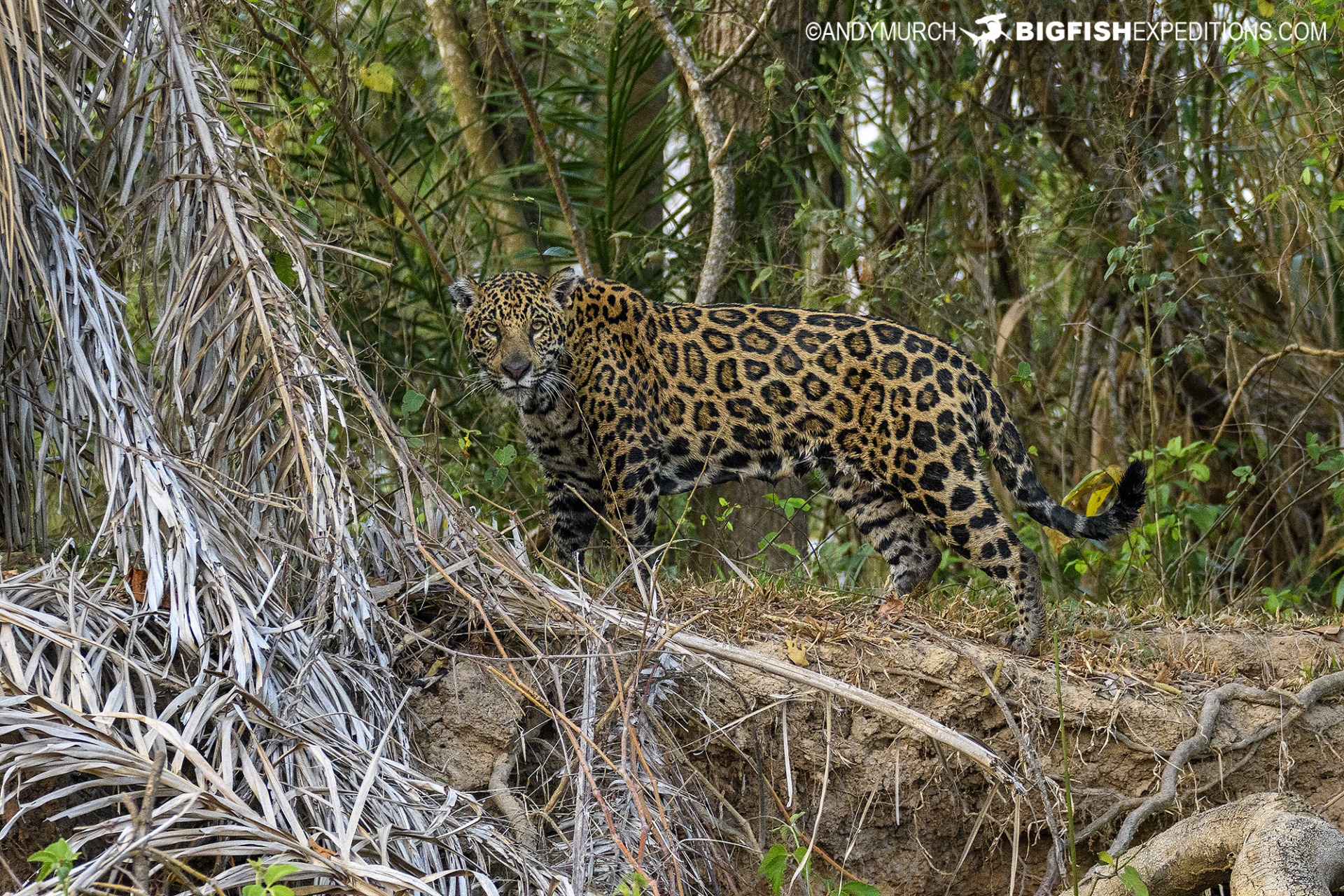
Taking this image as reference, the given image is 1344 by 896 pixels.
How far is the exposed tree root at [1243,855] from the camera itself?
325 centimetres

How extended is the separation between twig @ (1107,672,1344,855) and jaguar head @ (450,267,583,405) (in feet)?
10.2

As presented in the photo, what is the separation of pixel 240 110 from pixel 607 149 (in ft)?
11.0

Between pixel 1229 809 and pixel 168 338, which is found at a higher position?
pixel 168 338

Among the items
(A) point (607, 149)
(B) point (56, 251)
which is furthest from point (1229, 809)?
(A) point (607, 149)

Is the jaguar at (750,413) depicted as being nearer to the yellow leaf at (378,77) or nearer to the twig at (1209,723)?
the twig at (1209,723)

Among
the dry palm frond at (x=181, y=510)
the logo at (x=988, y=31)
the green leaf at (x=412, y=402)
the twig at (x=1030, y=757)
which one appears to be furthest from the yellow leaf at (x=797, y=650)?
the logo at (x=988, y=31)

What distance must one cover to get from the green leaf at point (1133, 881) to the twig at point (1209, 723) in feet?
2.84

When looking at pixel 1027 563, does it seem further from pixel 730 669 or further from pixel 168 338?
pixel 168 338

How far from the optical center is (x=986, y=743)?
467 centimetres

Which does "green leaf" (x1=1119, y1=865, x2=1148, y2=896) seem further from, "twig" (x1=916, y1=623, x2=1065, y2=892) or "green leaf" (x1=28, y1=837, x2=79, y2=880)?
"green leaf" (x1=28, y1=837, x2=79, y2=880)

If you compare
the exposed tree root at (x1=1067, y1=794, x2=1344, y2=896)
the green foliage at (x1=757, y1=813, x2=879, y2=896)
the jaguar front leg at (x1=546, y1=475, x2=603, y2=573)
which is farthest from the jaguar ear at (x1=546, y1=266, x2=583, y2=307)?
the exposed tree root at (x1=1067, y1=794, x2=1344, y2=896)

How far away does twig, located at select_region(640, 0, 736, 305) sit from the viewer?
6.46 m

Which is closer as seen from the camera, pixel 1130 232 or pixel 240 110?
pixel 240 110

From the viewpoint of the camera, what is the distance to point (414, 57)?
28.9ft
